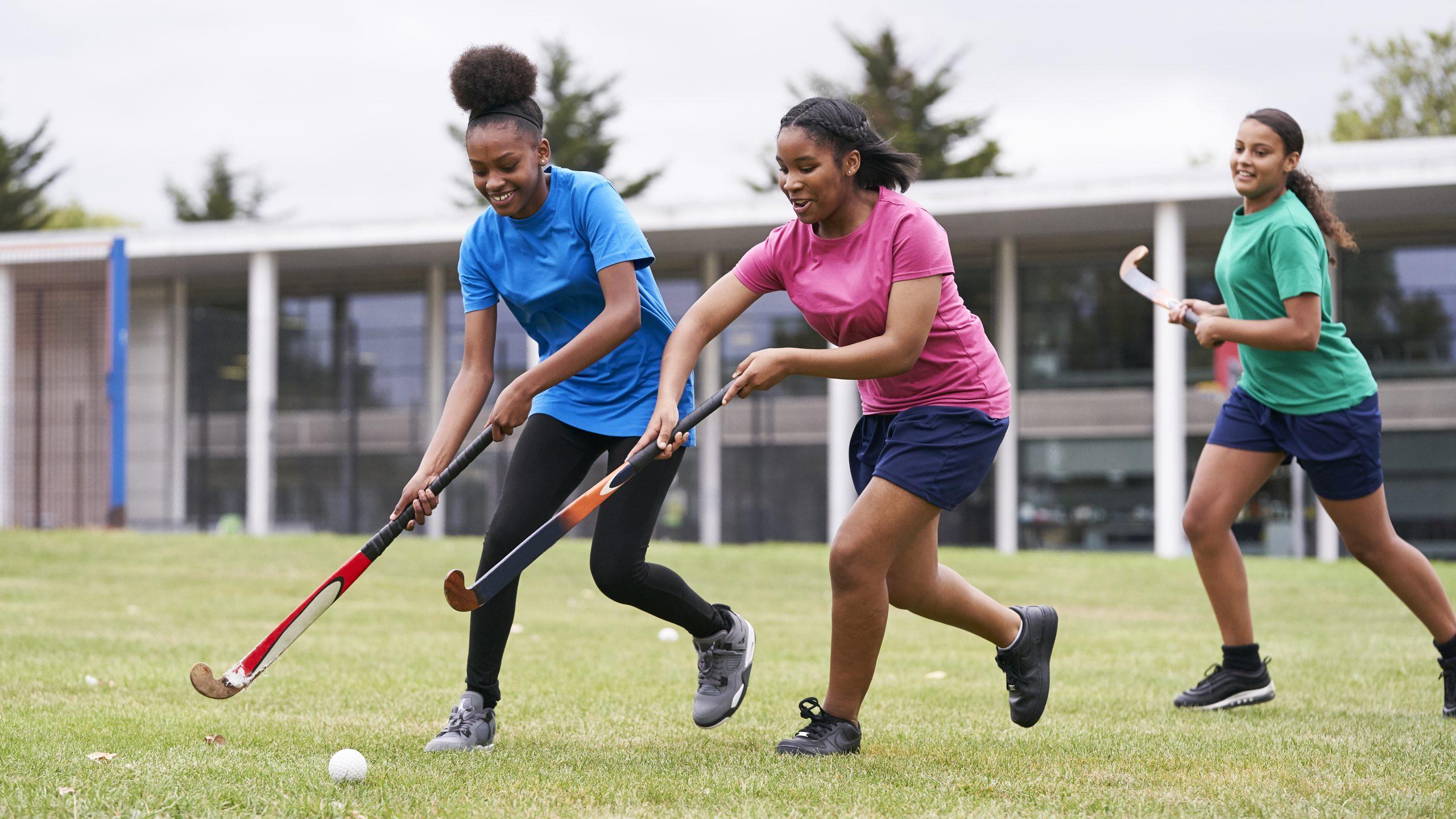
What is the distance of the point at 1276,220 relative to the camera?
4.63 metres

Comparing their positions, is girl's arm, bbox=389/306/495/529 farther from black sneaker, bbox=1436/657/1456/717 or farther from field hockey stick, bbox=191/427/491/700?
black sneaker, bbox=1436/657/1456/717

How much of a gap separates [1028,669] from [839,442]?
17.7 metres

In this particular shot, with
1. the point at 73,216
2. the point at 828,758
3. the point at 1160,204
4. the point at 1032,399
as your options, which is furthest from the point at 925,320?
the point at 73,216

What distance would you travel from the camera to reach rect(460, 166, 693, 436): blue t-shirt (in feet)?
13.0

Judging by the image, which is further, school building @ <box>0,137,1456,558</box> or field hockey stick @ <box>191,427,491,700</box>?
school building @ <box>0,137,1456,558</box>

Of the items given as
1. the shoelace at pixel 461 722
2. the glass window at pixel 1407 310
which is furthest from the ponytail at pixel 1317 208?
the glass window at pixel 1407 310

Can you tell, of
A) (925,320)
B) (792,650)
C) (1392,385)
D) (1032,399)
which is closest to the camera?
(925,320)

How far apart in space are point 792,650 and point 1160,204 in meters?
14.1

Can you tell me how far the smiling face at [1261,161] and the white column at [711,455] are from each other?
18.8 metres

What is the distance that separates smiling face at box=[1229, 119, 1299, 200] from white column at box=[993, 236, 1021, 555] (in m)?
17.9

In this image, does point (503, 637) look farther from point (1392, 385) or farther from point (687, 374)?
point (1392, 385)

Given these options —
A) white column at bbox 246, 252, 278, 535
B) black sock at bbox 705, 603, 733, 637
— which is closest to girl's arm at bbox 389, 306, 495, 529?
black sock at bbox 705, 603, 733, 637

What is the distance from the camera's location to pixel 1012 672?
4.22 m

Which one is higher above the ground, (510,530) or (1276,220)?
(1276,220)
